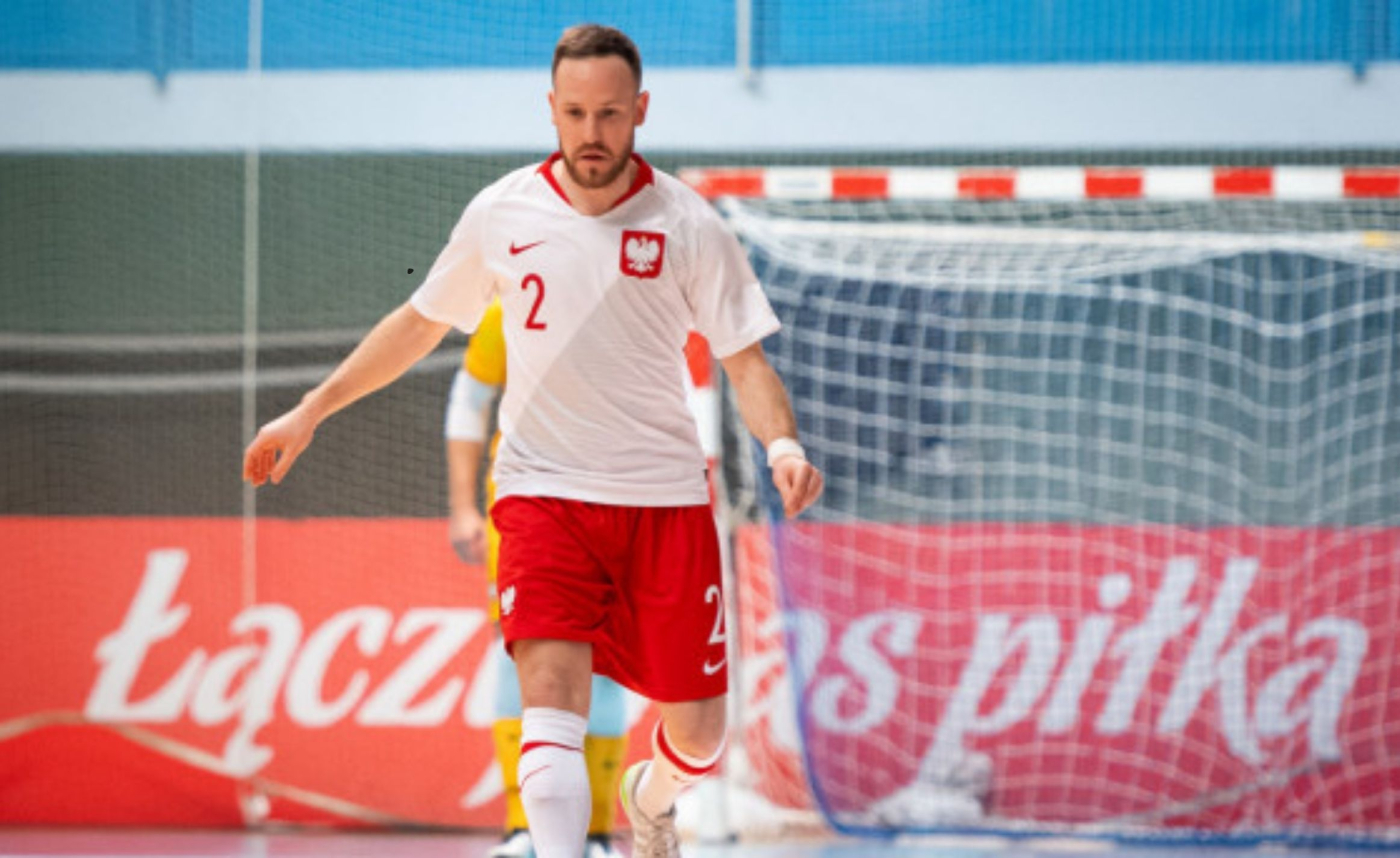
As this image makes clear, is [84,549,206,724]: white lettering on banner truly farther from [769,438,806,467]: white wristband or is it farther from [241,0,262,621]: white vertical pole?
[769,438,806,467]: white wristband

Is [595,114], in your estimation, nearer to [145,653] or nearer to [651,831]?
[651,831]

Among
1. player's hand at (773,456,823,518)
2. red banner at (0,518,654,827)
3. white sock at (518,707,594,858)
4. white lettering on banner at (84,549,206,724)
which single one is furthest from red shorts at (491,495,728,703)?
white lettering on banner at (84,549,206,724)

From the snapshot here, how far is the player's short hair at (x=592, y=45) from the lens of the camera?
3.46 meters

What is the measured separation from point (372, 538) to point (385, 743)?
0.71 meters

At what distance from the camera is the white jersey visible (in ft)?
11.8

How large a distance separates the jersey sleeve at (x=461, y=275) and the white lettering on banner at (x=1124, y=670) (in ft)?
9.46

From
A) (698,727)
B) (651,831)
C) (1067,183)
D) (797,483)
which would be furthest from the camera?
(1067,183)

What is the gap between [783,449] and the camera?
3.51 meters

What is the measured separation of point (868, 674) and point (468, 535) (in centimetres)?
206

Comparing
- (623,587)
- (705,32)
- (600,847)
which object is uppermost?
(705,32)

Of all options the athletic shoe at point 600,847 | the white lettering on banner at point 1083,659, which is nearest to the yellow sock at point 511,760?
the athletic shoe at point 600,847

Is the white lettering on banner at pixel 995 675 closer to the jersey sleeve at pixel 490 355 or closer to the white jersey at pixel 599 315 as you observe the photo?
the jersey sleeve at pixel 490 355

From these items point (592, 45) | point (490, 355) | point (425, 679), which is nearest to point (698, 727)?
point (592, 45)

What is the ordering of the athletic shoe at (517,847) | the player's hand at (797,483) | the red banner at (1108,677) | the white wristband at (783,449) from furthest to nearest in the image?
1. the red banner at (1108,677)
2. the athletic shoe at (517,847)
3. the white wristband at (783,449)
4. the player's hand at (797,483)
